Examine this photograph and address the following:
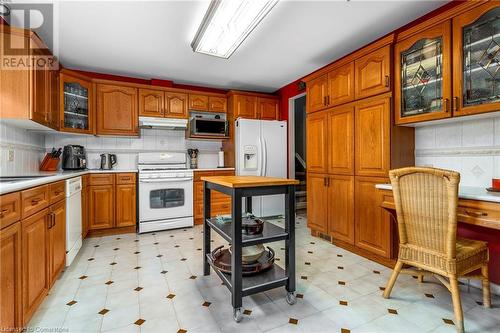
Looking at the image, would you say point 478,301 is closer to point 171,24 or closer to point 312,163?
point 312,163

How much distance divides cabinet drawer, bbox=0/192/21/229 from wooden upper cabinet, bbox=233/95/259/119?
11.2 feet

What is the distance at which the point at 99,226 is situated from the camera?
350 centimetres

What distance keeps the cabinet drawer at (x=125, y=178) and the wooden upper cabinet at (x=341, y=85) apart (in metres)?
3.07

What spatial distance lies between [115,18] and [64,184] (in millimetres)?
1721

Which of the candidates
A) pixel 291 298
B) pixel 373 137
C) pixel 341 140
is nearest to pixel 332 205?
pixel 341 140

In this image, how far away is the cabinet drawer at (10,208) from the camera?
124 cm

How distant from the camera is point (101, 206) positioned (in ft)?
11.5

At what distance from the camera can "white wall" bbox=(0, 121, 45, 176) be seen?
2.36 metres

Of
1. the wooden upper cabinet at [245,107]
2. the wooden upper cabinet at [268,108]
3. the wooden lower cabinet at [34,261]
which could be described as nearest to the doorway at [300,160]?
the wooden upper cabinet at [268,108]

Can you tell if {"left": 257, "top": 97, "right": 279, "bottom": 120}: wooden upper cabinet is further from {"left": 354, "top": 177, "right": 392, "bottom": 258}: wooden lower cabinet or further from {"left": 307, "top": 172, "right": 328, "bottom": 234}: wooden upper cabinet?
{"left": 354, "top": 177, "right": 392, "bottom": 258}: wooden lower cabinet

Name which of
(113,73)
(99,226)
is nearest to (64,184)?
(99,226)

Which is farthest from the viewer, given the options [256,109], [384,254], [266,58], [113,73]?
[256,109]

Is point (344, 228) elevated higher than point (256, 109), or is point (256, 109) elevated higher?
point (256, 109)

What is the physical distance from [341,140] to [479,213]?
5.06ft
